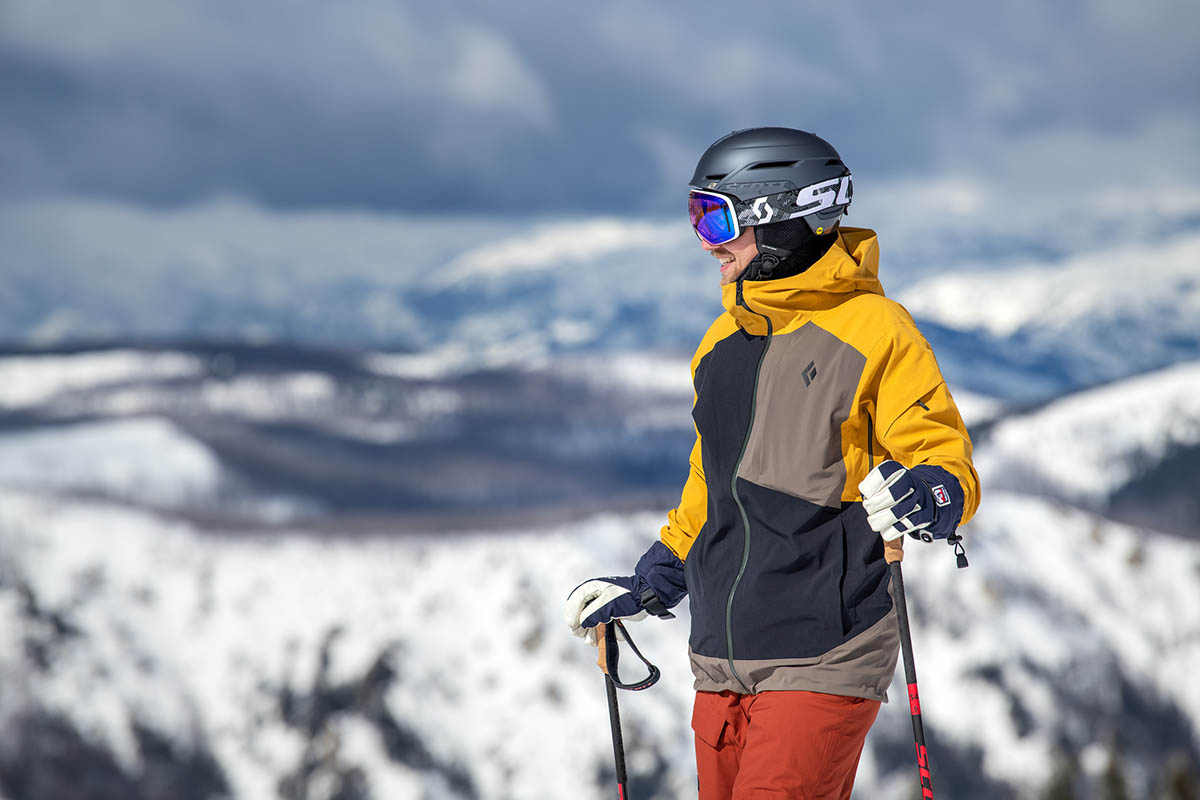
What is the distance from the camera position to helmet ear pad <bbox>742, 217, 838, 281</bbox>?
5.18 m

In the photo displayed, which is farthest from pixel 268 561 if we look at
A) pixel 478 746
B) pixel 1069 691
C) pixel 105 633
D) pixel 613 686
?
pixel 613 686

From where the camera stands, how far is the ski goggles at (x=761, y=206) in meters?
5.17

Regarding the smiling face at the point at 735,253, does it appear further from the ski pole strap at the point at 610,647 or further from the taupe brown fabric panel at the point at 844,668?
the ski pole strap at the point at 610,647

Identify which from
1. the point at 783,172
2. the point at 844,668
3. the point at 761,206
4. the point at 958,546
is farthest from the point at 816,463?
the point at 783,172

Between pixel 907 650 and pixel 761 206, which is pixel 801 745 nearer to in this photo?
pixel 907 650

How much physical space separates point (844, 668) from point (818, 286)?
1649 mm

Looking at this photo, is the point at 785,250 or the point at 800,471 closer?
the point at 800,471

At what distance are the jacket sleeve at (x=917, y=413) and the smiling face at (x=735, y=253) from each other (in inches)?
33.2

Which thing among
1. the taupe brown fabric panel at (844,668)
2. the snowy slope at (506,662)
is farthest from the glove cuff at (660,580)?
the snowy slope at (506,662)

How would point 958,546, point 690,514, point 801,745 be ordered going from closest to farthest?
point 958,546
point 801,745
point 690,514

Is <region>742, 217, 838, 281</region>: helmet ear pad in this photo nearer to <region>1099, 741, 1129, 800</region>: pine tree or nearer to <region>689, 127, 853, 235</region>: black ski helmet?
<region>689, 127, 853, 235</region>: black ski helmet

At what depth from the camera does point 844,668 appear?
4844 mm

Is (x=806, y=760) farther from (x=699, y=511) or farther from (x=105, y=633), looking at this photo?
(x=105, y=633)

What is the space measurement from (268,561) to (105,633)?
96.0 ft
